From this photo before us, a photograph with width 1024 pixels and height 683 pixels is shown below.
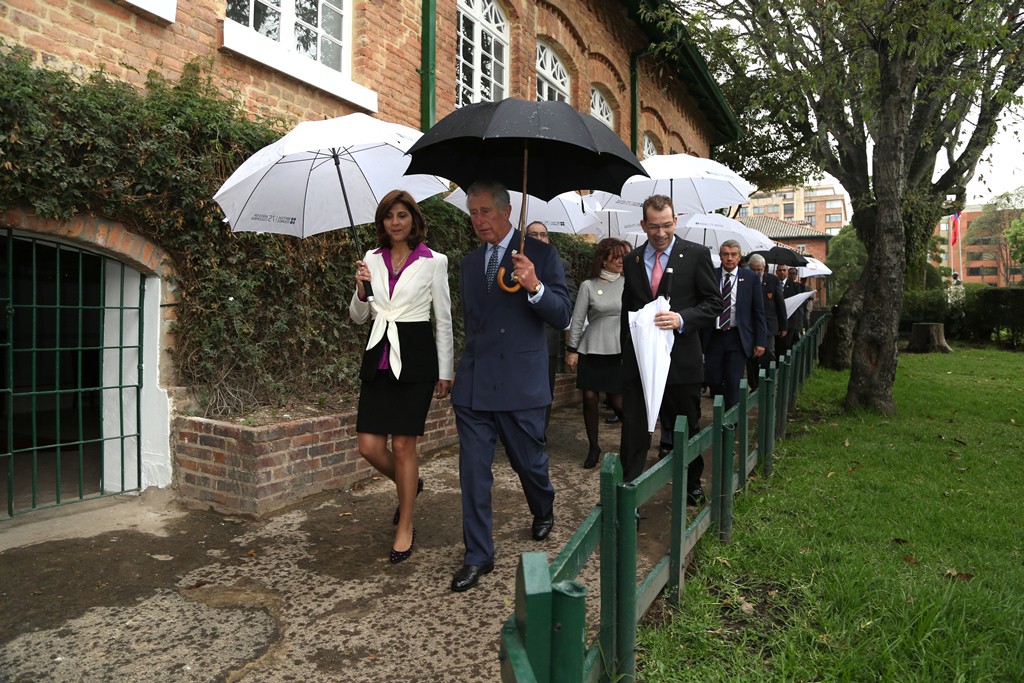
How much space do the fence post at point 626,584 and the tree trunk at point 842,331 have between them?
13.5 meters

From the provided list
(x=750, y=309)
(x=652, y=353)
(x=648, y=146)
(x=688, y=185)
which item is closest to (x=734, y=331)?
(x=750, y=309)

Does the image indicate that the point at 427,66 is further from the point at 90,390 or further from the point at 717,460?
the point at 717,460

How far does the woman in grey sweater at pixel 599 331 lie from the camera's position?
6.16 metres

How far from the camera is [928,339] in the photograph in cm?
1984

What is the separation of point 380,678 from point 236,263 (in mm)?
3420

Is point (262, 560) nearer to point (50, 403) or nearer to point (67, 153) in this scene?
point (67, 153)

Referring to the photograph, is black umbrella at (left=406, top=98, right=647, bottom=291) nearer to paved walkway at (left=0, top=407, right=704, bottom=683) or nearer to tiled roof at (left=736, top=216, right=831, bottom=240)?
paved walkway at (left=0, top=407, right=704, bottom=683)

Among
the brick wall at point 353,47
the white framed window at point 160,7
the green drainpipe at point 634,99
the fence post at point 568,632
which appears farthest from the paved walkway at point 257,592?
the green drainpipe at point 634,99

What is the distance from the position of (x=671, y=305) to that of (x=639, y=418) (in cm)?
75

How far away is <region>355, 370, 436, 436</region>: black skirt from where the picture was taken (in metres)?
3.94

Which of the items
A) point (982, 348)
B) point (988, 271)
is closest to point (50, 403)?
point (982, 348)

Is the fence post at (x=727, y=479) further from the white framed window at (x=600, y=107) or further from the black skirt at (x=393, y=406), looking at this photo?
the white framed window at (x=600, y=107)

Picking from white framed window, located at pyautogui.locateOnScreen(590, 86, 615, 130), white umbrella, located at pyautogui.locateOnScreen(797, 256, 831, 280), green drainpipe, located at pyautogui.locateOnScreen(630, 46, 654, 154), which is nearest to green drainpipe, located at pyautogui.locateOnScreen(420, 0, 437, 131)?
white framed window, located at pyautogui.locateOnScreen(590, 86, 615, 130)

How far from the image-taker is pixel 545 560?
154 centimetres
